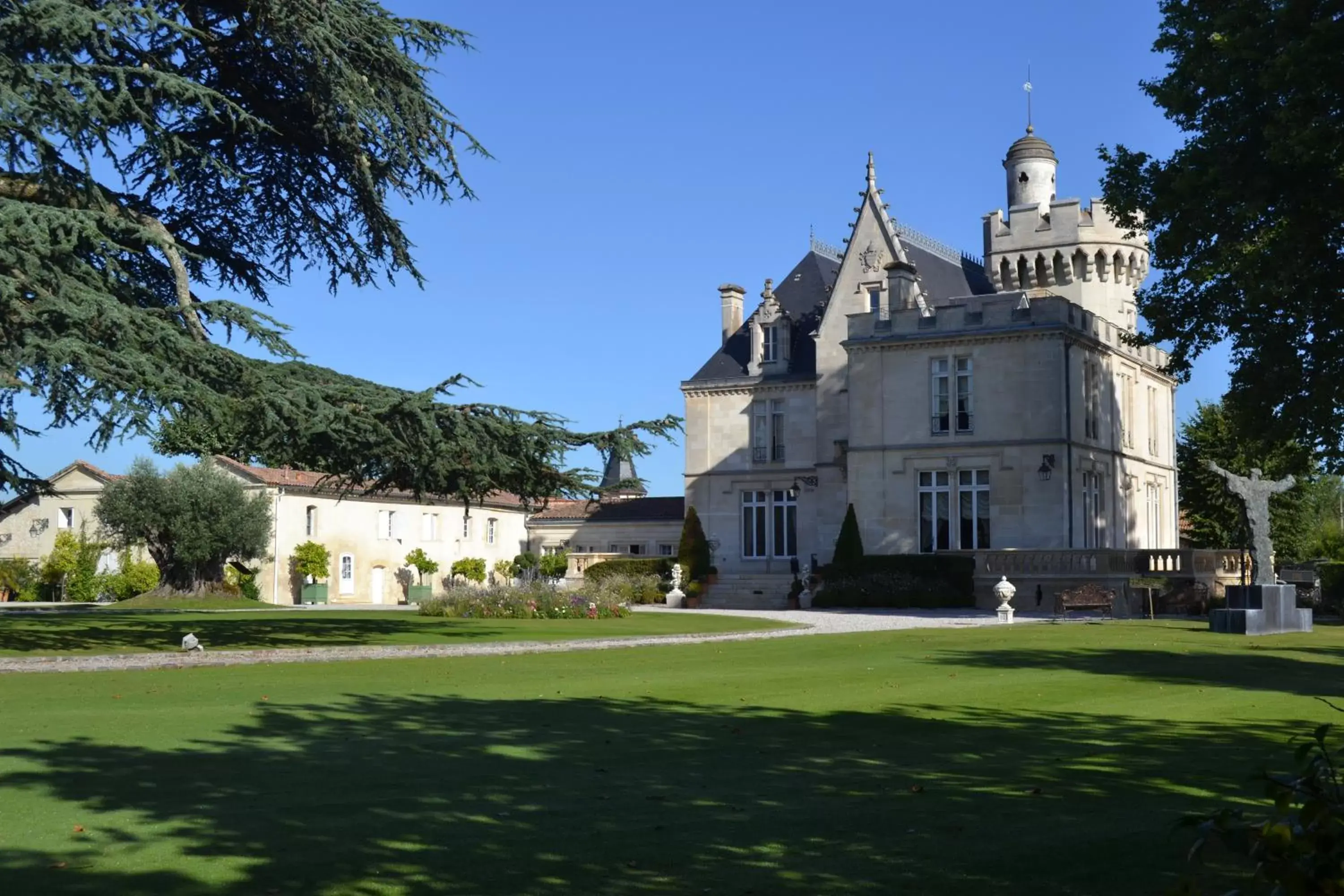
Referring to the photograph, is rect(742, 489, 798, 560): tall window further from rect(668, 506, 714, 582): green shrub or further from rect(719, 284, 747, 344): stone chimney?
rect(719, 284, 747, 344): stone chimney

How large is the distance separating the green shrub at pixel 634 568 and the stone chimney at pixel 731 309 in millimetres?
9513

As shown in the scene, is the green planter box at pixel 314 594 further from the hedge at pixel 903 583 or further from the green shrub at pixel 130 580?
the hedge at pixel 903 583

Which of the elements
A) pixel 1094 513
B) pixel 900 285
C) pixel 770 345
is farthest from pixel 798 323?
pixel 1094 513

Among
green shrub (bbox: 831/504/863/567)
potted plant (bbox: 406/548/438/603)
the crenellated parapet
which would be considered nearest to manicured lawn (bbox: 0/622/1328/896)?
green shrub (bbox: 831/504/863/567)

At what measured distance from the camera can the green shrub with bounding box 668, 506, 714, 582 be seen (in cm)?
4781

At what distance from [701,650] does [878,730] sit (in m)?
10.1

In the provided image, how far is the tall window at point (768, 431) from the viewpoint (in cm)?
4931

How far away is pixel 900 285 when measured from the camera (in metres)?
44.2

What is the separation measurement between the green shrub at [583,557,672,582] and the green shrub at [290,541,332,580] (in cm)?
1056

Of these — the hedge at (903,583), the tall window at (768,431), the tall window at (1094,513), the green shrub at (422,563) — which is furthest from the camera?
the green shrub at (422,563)

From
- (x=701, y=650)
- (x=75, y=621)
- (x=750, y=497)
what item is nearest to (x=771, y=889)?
(x=701, y=650)

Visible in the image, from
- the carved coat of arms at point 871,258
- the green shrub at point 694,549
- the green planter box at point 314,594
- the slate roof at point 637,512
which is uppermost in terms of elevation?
the carved coat of arms at point 871,258

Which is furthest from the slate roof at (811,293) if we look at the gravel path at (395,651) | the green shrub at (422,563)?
the gravel path at (395,651)

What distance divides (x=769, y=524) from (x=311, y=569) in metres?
17.0
